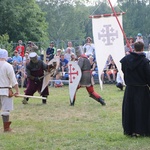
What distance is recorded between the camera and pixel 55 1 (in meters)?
70.8

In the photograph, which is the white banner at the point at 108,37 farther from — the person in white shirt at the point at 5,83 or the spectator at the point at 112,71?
the person in white shirt at the point at 5,83

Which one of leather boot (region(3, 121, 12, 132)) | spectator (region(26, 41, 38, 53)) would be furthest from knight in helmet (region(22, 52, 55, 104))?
leather boot (region(3, 121, 12, 132))

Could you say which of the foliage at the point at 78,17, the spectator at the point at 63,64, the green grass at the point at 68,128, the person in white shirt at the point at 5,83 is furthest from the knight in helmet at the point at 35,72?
the foliage at the point at 78,17

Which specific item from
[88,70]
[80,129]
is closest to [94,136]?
[80,129]

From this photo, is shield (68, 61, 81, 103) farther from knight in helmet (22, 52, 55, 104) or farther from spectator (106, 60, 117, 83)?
spectator (106, 60, 117, 83)

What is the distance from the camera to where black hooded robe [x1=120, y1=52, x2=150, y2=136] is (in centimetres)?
782

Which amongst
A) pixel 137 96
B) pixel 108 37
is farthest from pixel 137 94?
pixel 108 37

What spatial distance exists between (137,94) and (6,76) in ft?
8.56

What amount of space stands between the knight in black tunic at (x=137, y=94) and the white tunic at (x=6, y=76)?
7.43 feet

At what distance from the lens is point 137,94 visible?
789cm

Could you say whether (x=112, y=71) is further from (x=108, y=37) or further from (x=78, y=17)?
(x=78, y=17)

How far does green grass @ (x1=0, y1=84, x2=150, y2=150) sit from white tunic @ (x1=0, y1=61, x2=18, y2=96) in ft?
2.74

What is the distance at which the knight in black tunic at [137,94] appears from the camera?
782cm

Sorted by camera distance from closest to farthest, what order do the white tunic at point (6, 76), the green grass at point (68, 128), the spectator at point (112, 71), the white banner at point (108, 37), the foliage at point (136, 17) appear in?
the green grass at point (68, 128) → the white tunic at point (6, 76) → the white banner at point (108, 37) → the spectator at point (112, 71) → the foliage at point (136, 17)
